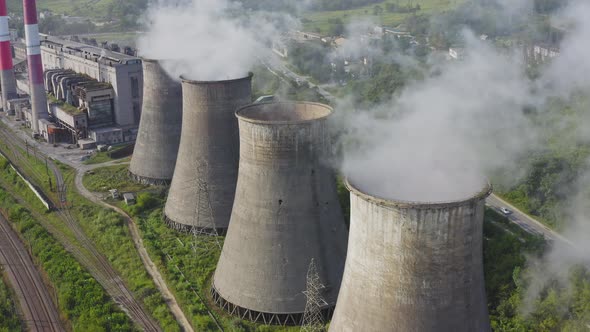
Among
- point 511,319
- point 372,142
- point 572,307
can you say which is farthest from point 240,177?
point 572,307

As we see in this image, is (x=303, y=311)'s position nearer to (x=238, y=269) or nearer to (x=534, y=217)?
(x=238, y=269)

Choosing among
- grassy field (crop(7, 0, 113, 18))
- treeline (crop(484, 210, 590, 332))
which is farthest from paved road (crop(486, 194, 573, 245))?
grassy field (crop(7, 0, 113, 18))

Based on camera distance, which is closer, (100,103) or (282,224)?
(282,224)

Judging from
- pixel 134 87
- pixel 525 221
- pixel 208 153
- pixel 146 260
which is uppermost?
pixel 208 153

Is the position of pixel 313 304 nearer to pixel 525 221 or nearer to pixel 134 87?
pixel 525 221

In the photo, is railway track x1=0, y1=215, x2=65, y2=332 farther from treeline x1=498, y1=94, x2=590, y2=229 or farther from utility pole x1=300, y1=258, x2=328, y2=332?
treeline x1=498, y1=94, x2=590, y2=229

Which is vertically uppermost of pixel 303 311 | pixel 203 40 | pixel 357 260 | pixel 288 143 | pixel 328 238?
pixel 203 40

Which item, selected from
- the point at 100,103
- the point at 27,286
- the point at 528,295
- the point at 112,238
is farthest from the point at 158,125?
the point at 528,295
